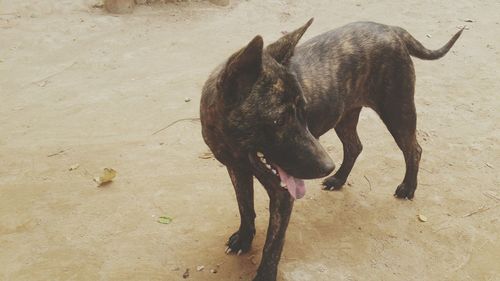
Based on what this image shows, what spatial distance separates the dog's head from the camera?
2.19 m

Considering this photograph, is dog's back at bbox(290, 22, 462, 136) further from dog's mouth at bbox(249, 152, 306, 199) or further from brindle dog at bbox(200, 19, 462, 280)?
dog's mouth at bbox(249, 152, 306, 199)

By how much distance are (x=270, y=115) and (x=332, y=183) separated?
1831mm

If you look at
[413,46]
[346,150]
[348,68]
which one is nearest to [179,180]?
[346,150]

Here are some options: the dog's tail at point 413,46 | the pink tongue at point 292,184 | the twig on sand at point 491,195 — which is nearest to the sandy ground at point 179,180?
the twig on sand at point 491,195

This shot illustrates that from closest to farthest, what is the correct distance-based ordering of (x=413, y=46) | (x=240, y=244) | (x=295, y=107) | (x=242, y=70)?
(x=242, y=70), (x=295, y=107), (x=240, y=244), (x=413, y=46)

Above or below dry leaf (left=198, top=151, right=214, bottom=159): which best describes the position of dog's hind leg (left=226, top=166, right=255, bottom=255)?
above

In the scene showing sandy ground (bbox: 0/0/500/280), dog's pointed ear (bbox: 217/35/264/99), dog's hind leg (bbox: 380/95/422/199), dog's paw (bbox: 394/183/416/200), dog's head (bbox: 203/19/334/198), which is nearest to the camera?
dog's pointed ear (bbox: 217/35/264/99)

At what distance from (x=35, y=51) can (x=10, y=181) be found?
3466 mm

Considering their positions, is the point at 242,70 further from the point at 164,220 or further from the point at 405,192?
the point at 405,192

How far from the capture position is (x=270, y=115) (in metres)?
2.24

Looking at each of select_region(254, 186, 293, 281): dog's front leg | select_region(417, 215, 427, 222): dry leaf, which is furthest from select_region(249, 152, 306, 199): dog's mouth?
select_region(417, 215, 427, 222): dry leaf

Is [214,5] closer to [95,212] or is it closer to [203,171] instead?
[203,171]

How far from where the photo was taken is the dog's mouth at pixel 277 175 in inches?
95.7

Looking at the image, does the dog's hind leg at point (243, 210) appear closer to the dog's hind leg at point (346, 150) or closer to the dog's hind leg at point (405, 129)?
the dog's hind leg at point (346, 150)
